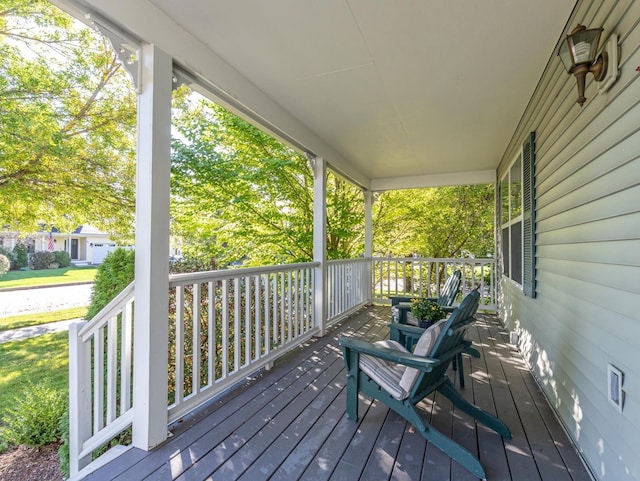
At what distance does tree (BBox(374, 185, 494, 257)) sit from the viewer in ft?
27.7

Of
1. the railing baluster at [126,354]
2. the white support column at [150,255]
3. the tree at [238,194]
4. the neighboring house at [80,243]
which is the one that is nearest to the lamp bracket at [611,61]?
the white support column at [150,255]

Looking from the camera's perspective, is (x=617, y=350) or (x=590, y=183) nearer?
(x=617, y=350)

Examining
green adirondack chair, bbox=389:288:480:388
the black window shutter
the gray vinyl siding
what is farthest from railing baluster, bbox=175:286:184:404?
the black window shutter

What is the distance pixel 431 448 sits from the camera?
1877 millimetres

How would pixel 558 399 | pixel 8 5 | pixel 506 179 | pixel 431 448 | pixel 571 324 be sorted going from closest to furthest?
pixel 431 448
pixel 571 324
pixel 558 399
pixel 8 5
pixel 506 179

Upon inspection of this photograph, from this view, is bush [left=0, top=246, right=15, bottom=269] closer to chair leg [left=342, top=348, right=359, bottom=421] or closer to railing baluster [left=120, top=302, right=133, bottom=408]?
railing baluster [left=120, top=302, right=133, bottom=408]

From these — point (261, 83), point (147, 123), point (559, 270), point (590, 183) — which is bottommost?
point (559, 270)

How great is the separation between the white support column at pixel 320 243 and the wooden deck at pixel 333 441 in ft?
4.47

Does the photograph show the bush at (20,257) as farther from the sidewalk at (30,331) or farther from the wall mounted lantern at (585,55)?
the wall mounted lantern at (585,55)

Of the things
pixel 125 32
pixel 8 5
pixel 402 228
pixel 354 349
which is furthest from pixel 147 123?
pixel 402 228

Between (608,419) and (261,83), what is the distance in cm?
314

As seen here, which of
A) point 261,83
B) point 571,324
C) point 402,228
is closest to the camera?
point 571,324

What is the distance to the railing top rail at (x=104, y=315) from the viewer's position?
1.81 metres

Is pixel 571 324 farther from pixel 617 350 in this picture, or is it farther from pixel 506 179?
pixel 506 179
